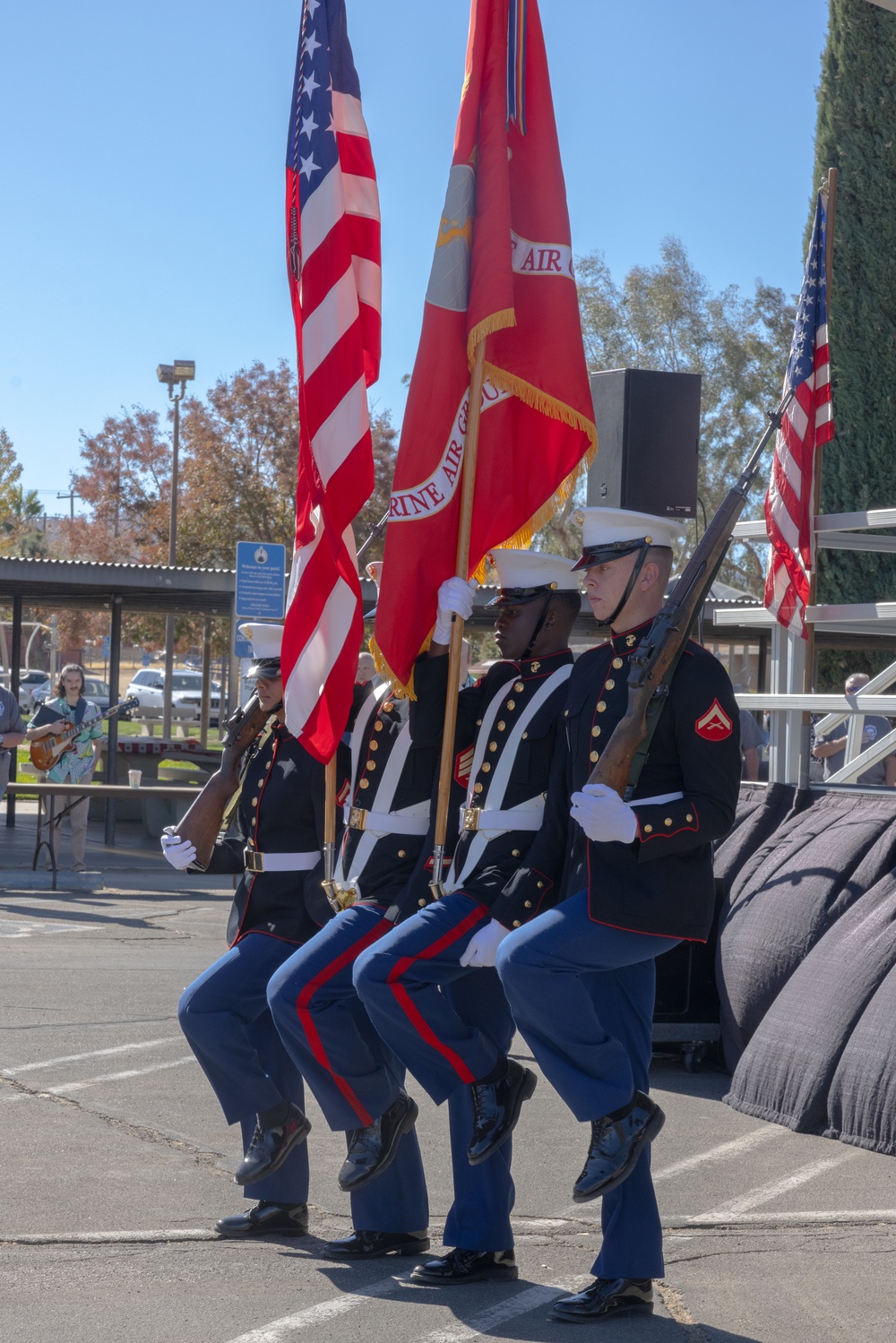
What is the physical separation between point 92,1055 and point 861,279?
778 inches

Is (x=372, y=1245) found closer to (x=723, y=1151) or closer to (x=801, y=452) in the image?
(x=723, y=1151)

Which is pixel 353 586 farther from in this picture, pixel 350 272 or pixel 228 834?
pixel 228 834

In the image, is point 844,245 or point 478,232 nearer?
point 478,232

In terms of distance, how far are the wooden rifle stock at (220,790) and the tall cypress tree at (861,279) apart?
17915 mm

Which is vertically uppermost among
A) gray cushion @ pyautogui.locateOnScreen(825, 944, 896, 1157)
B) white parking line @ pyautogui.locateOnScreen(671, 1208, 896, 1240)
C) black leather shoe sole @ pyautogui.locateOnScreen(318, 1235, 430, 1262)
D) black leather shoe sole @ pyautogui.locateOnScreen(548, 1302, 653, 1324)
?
gray cushion @ pyautogui.locateOnScreen(825, 944, 896, 1157)

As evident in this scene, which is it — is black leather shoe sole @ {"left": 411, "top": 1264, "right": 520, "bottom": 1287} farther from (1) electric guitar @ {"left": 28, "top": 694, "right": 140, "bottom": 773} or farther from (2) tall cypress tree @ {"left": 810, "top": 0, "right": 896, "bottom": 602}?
(2) tall cypress tree @ {"left": 810, "top": 0, "right": 896, "bottom": 602}

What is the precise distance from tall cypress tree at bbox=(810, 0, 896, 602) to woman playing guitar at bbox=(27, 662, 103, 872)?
→ 11.6 metres

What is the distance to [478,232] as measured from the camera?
5164 mm

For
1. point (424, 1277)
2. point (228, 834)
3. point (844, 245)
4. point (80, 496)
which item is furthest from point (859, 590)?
point (80, 496)

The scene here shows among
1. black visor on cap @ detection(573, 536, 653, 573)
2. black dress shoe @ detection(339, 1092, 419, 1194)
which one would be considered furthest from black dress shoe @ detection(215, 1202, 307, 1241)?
black visor on cap @ detection(573, 536, 653, 573)

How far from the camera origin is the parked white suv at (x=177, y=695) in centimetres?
4588

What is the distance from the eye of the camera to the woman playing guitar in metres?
14.9

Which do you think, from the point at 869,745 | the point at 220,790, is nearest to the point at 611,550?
the point at 220,790

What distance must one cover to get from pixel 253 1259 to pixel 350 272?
10.9 feet
